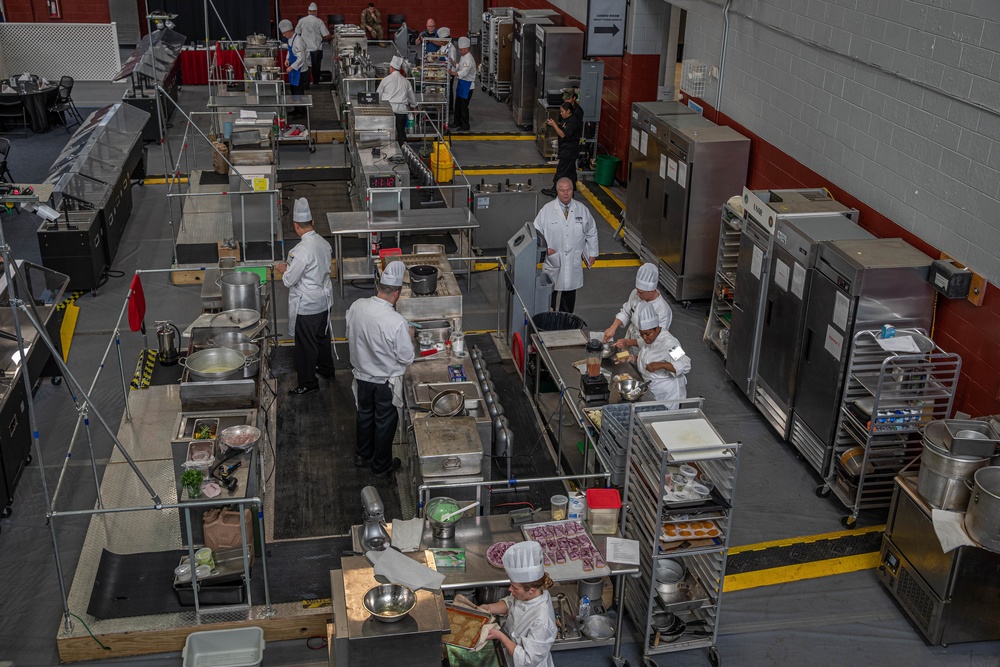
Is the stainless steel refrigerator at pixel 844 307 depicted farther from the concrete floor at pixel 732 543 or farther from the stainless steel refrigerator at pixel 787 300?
the concrete floor at pixel 732 543

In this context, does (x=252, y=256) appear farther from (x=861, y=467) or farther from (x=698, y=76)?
(x=861, y=467)

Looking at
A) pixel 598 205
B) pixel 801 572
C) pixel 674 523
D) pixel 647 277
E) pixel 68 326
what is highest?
pixel 647 277

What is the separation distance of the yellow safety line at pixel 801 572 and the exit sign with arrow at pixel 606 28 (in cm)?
920

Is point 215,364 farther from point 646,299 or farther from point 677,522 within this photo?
point 677,522

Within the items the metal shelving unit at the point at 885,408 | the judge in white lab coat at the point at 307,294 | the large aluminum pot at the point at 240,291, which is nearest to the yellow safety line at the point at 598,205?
the judge in white lab coat at the point at 307,294

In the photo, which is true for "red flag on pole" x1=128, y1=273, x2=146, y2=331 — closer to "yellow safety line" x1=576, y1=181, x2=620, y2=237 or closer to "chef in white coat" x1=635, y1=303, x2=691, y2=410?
"chef in white coat" x1=635, y1=303, x2=691, y2=410

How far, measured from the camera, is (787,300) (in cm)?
909

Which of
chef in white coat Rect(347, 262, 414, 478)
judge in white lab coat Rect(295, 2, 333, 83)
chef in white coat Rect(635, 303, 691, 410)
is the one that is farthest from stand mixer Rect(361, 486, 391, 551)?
judge in white lab coat Rect(295, 2, 333, 83)

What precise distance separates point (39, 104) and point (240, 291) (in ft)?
38.4

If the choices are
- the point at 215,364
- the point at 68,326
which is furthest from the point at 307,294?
the point at 68,326

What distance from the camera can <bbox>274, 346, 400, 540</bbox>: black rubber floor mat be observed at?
26.8 ft

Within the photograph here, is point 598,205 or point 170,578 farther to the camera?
point 598,205

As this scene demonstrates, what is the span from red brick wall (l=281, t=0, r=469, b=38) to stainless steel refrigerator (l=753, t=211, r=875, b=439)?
19906 mm

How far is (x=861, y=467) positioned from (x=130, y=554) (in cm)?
586
